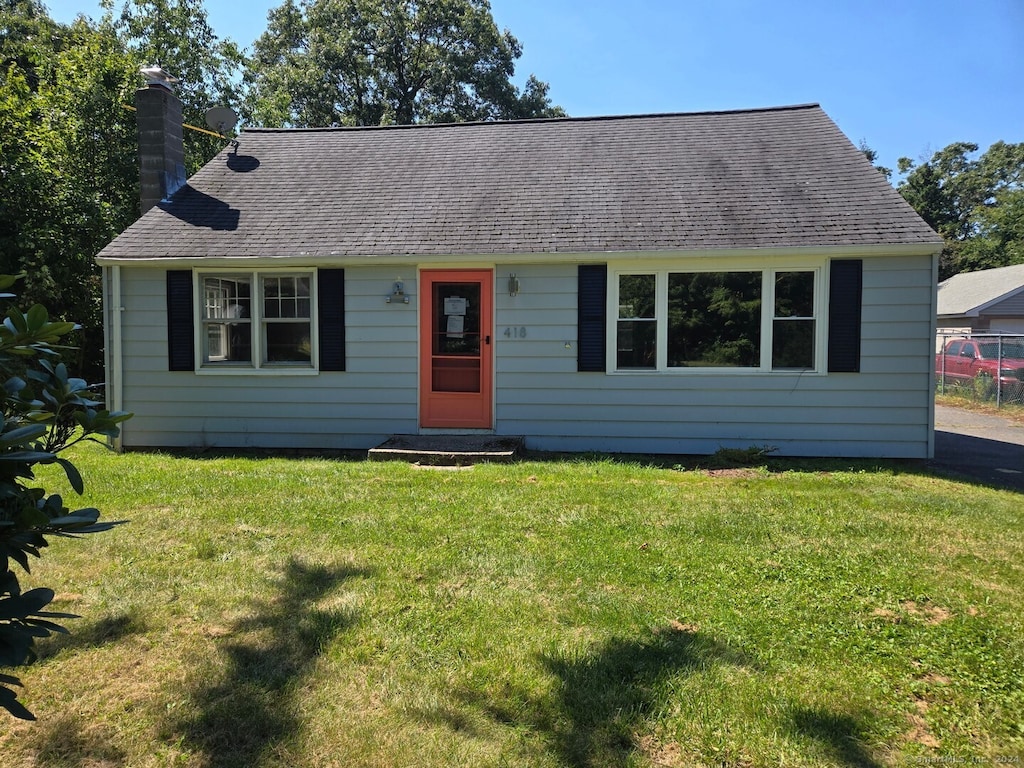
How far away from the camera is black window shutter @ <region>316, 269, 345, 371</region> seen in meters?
8.23

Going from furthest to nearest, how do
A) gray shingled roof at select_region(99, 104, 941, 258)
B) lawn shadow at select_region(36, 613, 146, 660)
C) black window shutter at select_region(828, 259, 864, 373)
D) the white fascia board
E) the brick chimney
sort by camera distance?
the brick chimney → gray shingled roof at select_region(99, 104, 941, 258) → black window shutter at select_region(828, 259, 864, 373) → the white fascia board → lawn shadow at select_region(36, 613, 146, 660)

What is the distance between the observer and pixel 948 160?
41.6 m

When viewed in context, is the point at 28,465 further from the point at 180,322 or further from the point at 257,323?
the point at 180,322

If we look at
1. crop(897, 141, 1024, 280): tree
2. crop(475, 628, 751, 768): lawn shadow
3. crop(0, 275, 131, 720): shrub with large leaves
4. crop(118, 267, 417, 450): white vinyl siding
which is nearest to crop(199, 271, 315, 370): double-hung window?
crop(118, 267, 417, 450): white vinyl siding

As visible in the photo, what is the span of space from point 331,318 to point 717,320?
4910 millimetres

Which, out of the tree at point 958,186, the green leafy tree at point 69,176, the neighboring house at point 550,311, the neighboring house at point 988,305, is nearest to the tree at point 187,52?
the green leafy tree at point 69,176

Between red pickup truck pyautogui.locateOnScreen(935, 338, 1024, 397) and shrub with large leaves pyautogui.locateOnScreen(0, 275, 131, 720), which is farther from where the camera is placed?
red pickup truck pyautogui.locateOnScreen(935, 338, 1024, 397)

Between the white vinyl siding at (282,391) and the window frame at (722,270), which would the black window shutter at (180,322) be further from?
the window frame at (722,270)

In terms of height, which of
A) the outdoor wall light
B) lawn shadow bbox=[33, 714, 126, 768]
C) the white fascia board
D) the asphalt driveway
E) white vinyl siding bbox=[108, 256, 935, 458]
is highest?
the white fascia board

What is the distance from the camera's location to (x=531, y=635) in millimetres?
3133

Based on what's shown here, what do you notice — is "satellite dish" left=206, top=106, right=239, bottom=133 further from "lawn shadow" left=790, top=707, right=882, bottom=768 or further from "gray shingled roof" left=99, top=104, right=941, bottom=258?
"lawn shadow" left=790, top=707, right=882, bottom=768

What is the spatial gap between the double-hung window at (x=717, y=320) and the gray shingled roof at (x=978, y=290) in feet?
68.0

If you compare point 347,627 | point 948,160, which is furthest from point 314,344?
point 948,160

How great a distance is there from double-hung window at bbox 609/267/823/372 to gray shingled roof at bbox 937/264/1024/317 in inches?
816
